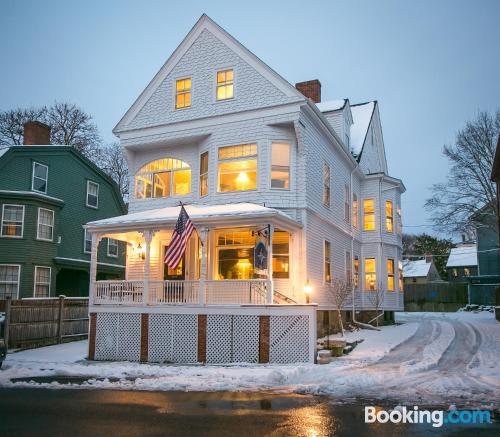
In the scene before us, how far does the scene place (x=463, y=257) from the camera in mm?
62844

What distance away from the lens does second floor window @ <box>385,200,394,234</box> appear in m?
27.1

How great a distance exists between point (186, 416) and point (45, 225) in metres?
20.7

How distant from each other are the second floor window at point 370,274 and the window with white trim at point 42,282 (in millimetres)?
16332

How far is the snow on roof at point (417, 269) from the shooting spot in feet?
220

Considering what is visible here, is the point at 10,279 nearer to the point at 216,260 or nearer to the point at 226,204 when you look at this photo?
the point at 216,260

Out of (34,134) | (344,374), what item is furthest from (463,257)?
(344,374)

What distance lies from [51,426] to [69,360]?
8875 millimetres

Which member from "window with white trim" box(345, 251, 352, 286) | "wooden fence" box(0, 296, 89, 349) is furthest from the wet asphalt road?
"window with white trim" box(345, 251, 352, 286)

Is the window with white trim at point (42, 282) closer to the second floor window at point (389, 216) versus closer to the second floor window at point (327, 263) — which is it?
the second floor window at point (327, 263)

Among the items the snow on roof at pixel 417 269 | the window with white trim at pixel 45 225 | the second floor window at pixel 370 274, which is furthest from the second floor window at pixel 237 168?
the snow on roof at pixel 417 269

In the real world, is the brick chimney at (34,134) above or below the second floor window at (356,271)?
above

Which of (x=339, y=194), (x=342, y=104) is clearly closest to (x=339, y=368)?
(x=339, y=194)

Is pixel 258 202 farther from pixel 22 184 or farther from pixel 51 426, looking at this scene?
pixel 22 184

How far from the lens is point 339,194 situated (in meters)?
22.7
